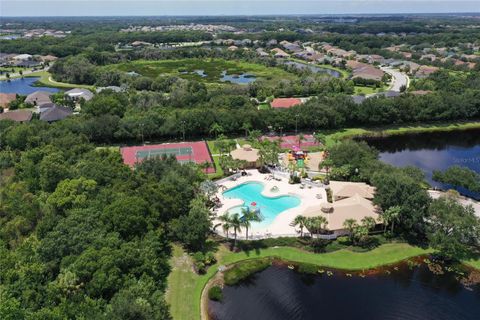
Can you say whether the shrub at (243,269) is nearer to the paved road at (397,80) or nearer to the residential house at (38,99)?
the residential house at (38,99)

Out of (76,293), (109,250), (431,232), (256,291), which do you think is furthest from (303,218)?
(76,293)

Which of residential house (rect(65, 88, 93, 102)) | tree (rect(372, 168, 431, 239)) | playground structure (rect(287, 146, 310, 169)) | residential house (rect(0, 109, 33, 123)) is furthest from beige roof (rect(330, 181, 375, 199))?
residential house (rect(65, 88, 93, 102))

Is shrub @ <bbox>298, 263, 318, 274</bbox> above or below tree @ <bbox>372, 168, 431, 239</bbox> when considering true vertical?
below

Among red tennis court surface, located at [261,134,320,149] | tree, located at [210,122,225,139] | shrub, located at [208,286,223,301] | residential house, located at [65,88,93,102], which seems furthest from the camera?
residential house, located at [65,88,93,102]

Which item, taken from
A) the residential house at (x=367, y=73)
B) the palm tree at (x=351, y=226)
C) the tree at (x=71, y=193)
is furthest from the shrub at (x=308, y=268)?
the residential house at (x=367, y=73)

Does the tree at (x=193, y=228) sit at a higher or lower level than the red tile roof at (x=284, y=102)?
lower

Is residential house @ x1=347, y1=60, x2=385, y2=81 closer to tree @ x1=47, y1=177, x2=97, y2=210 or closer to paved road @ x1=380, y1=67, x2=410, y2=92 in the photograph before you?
paved road @ x1=380, y1=67, x2=410, y2=92

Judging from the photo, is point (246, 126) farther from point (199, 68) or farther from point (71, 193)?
point (199, 68)
